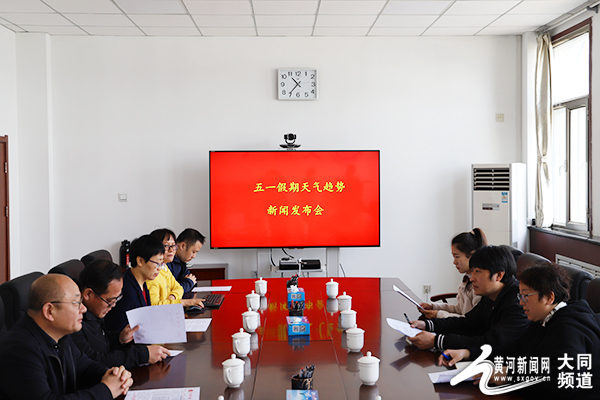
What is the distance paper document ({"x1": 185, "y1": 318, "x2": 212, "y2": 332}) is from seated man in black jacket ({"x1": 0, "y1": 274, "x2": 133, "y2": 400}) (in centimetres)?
69

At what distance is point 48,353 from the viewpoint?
1607mm

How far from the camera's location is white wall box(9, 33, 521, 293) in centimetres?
523

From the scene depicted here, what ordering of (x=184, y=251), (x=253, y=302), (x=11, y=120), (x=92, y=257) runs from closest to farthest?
(x=253, y=302) → (x=92, y=257) → (x=184, y=251) → (x=11, y=120)

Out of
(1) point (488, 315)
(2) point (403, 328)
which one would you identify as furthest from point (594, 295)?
(2) point (403, 328)

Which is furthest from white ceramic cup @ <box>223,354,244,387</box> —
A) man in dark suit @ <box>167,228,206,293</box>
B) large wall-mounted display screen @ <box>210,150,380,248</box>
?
large wall-mounted display screen @ <box>210,150,380,248</box>

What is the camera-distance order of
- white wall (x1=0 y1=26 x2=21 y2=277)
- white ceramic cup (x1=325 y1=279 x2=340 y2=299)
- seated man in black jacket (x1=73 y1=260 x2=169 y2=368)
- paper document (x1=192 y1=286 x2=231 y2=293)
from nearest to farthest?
seated man in black jacket (x1=73 y1=260 x2=169 y2=368) → white ceramic cup (x1=325 y1=279 x2=340 y2=299) → paper document (x1=192 y1=286 x2=231 y2=293) → white wall (x1=0 y1=26 x2=21 y2=277)

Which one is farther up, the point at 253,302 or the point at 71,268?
the point at 71,268

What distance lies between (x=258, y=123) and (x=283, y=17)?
1.17m

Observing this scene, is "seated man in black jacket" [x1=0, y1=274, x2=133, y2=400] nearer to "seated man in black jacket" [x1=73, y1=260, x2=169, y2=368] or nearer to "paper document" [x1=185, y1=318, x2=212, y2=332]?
"seated man in black jacket" [x1=73, y1=260, x2=169, y2=368]

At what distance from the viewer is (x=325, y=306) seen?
9.43 ft

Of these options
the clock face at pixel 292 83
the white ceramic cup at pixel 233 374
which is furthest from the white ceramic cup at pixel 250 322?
the clock face at pixel 292 83

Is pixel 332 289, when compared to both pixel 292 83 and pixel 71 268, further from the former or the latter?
pixel 292 83

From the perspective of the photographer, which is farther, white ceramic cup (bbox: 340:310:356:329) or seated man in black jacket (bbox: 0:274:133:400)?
white ceramic cup (bbox: 340:310:356:329)

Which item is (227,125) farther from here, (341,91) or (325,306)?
(325,306)
